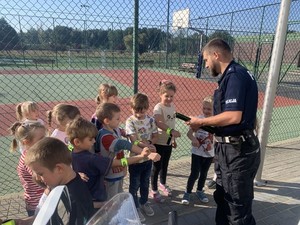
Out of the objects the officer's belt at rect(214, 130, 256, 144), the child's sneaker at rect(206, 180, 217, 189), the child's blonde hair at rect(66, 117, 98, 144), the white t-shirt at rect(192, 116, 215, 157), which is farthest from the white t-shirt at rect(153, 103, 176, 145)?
the child's blonde hair at rect(66, 117, 98, 144)

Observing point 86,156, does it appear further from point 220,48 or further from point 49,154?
point 220,48

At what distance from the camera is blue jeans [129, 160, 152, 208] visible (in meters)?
3.31

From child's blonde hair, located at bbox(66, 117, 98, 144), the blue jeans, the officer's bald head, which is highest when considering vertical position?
the officer's bald head

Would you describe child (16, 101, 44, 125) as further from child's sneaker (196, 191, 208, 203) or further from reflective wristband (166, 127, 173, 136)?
child's sneaker (196, 191, 208, 203)

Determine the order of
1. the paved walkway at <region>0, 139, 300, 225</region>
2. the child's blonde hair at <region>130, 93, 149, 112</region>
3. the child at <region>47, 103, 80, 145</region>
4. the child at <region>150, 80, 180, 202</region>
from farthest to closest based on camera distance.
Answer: the child at <region>150, 80, 180, 202</region>
the paved walkway at <region>0, 139, 300, 225</region>
the child's blonde hair at <region>130, 93, 149, 112</region>
the child at <region>47, 103, 80, 145</region>

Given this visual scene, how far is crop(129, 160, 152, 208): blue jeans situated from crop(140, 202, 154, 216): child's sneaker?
Result: 5cm

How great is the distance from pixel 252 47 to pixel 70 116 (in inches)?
795

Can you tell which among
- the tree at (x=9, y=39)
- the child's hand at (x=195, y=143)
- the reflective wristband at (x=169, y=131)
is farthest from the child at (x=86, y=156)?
the tree at (x=9, y=39)

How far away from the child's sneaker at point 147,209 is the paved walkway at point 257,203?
6 cm

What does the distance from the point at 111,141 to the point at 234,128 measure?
1184 mm

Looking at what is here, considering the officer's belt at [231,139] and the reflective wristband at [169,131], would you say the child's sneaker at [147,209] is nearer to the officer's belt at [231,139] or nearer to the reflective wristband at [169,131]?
the reflective wristband at [169,131]

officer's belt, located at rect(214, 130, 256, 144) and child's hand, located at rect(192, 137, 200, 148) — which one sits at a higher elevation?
officer's belt, located at rect(214, 130, 256, 144)

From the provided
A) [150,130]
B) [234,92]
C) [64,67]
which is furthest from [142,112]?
[64,67]

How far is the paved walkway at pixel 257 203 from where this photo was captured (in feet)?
11.3
